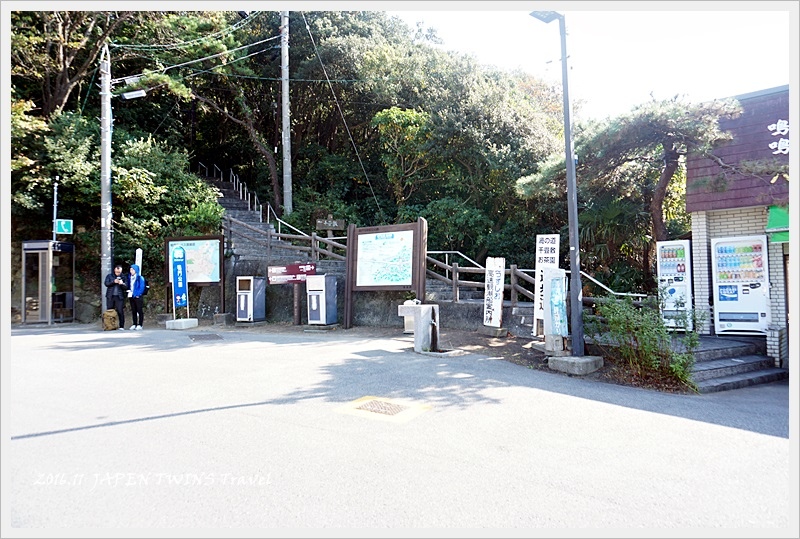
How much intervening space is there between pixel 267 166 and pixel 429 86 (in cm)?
1011

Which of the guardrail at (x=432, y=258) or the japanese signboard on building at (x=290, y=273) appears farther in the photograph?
the japanese signboard on building at (x=290, y=273)

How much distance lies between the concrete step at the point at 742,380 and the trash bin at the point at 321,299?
8.21 m

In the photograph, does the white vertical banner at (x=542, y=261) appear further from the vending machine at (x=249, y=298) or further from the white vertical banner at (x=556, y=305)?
the vending machine at (x=249, y=298)

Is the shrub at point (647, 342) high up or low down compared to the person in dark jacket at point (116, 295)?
down

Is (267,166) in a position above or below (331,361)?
above

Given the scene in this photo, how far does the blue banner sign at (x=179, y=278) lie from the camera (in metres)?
14.6

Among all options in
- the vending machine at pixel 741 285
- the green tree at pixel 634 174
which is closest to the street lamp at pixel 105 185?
the green tree at pixel 634 174

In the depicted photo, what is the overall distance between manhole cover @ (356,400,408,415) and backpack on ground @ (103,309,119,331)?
33.0ft

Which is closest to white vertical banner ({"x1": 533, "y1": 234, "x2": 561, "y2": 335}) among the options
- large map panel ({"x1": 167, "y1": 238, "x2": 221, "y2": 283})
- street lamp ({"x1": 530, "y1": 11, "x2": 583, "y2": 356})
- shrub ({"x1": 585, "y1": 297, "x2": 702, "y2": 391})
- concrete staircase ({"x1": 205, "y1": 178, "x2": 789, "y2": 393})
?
concrete staircase ({"x1": 205, "y1": 178, "x2": 789, "y2": 393})

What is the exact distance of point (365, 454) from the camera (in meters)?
4.61

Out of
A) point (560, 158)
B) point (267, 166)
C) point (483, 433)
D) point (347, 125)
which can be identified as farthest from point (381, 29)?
point (483, 433)

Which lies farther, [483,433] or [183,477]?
[483,433]

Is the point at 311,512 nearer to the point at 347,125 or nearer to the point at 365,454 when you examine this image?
the point at 365,454

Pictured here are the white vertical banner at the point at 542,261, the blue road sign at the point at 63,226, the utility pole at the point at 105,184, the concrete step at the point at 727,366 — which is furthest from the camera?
the blue road sign at the point at 63,226
